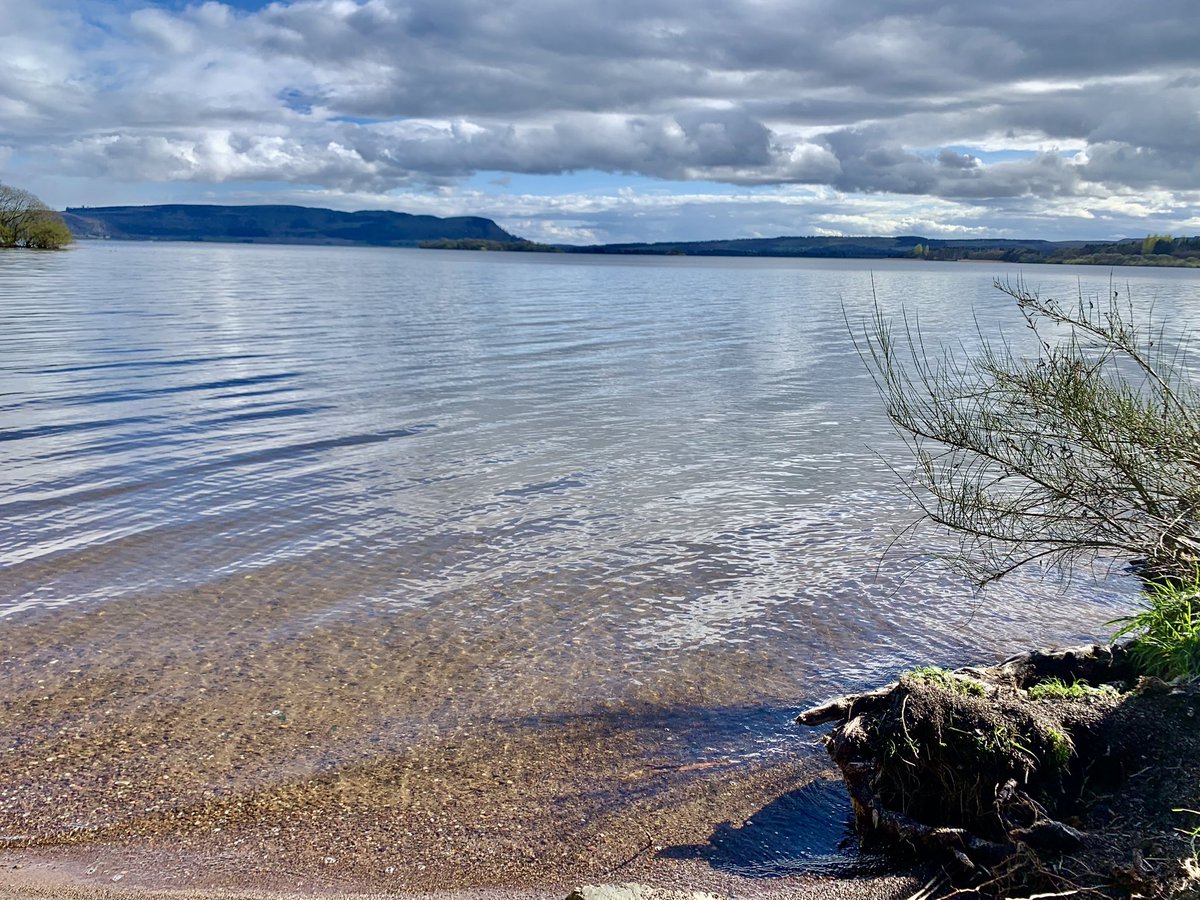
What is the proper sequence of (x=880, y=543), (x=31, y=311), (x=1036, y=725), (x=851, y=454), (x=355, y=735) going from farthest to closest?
(x=31, y=311) → (x=851, y=454) → (x=880, y=543) → (x=355, y=735) → (x=1036, y=725)

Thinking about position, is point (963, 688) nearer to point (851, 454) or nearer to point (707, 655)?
point (707, 655)

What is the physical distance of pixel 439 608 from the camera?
9.85 meters

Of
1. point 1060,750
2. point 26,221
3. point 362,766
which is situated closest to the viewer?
point 1060,750

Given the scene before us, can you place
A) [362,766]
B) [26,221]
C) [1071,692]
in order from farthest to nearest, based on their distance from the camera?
[26,221], [362,766], [1071,692]

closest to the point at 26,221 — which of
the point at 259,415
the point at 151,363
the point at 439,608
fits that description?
the point at 151,363

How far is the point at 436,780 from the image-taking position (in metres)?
6.49

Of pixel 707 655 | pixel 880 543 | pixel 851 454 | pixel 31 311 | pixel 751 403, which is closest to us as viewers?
pixel 707 655

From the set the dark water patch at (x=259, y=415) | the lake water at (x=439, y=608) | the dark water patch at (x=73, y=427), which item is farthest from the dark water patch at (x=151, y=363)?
the dark water patch at (x=259, y=415)

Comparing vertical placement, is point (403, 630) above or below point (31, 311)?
below

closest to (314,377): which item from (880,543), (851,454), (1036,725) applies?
(851,454)

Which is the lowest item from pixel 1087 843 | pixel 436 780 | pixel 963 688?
pixel 436 780

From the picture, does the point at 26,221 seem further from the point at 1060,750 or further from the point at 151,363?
the point at 1060,750

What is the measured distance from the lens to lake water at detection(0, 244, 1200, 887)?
20.7 feet

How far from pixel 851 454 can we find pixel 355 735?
Answer: 40.7 feet
